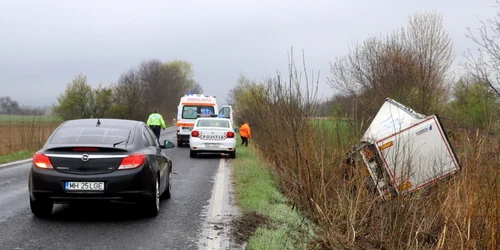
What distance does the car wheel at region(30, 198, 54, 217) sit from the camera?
7.43 metres

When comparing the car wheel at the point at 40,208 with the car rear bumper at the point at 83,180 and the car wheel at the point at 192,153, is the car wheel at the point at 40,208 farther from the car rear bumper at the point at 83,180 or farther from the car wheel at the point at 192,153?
the car wheel at the point at 192,153

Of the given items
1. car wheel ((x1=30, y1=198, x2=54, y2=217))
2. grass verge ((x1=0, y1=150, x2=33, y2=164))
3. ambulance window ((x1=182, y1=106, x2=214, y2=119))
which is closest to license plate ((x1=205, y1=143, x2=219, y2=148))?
grass verge ((x1=0, y1=150, x2=33, y2=164))

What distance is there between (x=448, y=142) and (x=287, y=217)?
357cm

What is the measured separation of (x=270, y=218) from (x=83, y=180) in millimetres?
2520

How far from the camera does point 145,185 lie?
745 centimetres

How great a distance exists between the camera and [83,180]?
705 centimetres

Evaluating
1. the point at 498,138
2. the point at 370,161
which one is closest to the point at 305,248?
the point at 498,138

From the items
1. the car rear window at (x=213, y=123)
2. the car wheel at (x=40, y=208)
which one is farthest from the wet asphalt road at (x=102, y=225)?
the car rear window at (x=213, y=123)

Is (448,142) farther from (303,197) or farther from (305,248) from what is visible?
(305,248)

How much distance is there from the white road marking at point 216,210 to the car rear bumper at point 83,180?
1.19 metres

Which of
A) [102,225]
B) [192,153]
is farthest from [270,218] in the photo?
[192,153]

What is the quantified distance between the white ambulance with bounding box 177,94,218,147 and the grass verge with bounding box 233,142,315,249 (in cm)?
1553

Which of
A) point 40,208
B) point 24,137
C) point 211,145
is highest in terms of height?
point 24,137

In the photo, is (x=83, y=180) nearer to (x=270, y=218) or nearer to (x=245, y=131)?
(x=270, y=218)
